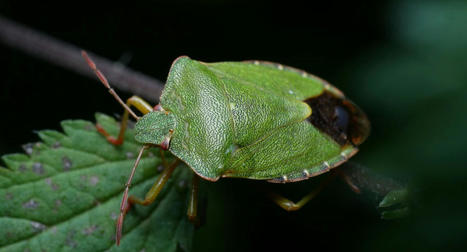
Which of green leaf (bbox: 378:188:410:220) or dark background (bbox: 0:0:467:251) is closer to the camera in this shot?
green leaf (bbox: 378:188:410:220)

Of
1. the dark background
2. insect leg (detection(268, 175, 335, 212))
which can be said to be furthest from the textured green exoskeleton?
the dark background

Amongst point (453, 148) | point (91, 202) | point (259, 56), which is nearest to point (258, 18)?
point (259, 56)

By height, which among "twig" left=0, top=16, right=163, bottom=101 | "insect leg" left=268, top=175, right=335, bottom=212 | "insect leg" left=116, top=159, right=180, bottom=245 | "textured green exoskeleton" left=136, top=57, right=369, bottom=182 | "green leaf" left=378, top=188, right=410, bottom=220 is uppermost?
"twig" left=0, top=16, right=163, bottom=101

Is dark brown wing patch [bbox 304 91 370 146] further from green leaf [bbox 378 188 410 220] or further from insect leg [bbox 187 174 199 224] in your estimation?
insect leg [bbox 187 174 199 224]

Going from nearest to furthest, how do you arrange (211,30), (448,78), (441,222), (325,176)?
(441,222) → (448,78) → (325,176) → (211,30)

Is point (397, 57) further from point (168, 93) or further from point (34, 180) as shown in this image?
point (34, 180)
